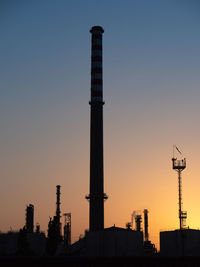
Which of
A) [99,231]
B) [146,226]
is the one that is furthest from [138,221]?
[99,231]

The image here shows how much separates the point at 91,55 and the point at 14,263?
4240 cm

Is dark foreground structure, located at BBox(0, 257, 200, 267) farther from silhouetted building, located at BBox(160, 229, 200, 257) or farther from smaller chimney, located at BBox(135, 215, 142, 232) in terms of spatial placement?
smaller chimney, located at BBox(135, 215, 142, 232)

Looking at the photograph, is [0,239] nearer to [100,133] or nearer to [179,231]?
[100,133]

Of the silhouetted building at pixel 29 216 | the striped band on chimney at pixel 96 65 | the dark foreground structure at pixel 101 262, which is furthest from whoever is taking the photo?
the silhouetted building at pixel 29 216

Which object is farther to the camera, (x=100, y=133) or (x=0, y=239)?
(x=0, y=239)

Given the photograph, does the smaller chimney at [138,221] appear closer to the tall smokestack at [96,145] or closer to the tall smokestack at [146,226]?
the tall smokestack at [146,226]

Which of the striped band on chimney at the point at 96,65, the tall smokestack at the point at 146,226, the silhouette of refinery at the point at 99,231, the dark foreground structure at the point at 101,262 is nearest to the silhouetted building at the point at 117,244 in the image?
the silhouette of refinery at the point at 99,231

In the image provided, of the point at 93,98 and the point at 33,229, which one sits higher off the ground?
the point at 93,98

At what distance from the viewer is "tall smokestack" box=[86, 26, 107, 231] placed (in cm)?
6519

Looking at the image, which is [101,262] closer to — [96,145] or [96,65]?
[96,145]

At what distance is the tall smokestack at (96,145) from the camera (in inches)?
2566

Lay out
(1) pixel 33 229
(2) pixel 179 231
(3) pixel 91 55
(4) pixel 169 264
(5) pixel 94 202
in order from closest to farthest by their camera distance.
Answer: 1. (4) pixel 169 264
2. (2) pixel 179 231
3. (5) pixel 94 202
4. (3) pixel 91 55
5. (1) pixel 33 229

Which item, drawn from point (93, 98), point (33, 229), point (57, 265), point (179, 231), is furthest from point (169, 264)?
point (33, 229)

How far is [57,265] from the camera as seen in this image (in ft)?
113
